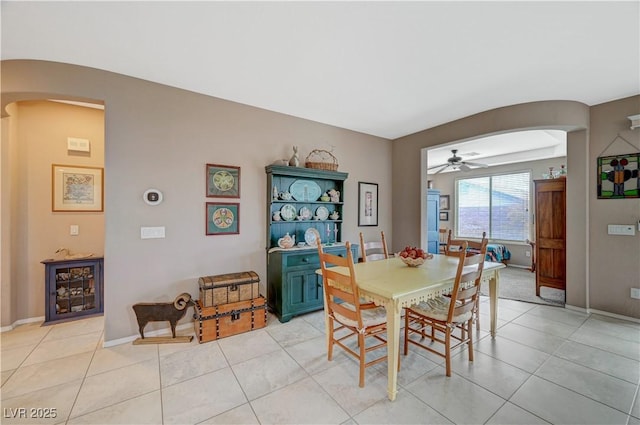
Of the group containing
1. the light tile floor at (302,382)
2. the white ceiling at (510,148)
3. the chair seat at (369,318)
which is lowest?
the light tile floor at (302,382)

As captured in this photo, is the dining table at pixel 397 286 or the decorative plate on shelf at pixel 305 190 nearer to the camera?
the dining table at pixel 397 286

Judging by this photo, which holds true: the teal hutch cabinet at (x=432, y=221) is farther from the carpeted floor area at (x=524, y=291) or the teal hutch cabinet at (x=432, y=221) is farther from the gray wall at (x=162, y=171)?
the gray wall at (x=162, y=171)

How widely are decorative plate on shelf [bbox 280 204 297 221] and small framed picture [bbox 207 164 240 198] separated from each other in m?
0.64

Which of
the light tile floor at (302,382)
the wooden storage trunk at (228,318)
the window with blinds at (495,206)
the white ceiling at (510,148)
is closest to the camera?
the light tile floor at (302,382)

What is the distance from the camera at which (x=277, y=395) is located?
1.89 meters

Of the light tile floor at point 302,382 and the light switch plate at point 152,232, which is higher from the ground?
the light switch plate at point 152,232

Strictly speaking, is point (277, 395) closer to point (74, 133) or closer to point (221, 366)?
point (221, 366)

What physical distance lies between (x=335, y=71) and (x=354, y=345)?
2.77 meters

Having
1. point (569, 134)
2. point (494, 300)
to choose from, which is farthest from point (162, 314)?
point (569, 134)

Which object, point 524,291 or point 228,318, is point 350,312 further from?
point 524,291

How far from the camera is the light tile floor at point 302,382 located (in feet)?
5.58

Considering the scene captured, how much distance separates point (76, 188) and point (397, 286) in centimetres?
410

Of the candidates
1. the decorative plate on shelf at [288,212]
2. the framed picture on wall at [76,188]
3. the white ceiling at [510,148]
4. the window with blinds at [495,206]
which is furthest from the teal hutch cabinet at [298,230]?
the window with blinds at [495,206]

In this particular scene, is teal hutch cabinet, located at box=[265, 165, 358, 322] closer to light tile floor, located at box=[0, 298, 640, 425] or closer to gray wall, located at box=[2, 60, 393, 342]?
gray wall, located at box=[2, 60, 393, 342]
